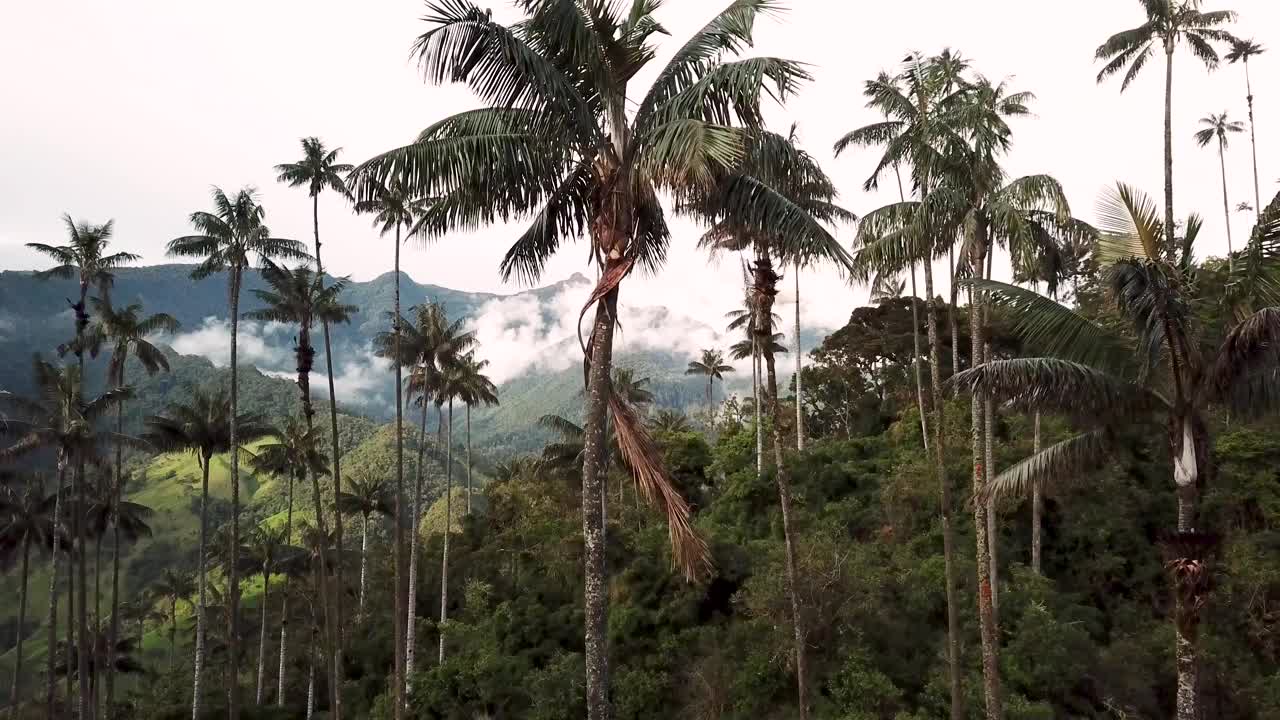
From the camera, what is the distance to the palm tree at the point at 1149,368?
8.72 m

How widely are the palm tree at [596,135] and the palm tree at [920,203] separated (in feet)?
23.8

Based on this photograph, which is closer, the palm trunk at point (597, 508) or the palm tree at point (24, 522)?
the palm trunk at point (597, 508)

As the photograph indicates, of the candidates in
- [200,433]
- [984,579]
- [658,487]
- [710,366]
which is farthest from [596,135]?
[710,366]

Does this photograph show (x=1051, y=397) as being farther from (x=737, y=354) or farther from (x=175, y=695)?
(x=175, y=695)

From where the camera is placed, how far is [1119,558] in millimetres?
22266

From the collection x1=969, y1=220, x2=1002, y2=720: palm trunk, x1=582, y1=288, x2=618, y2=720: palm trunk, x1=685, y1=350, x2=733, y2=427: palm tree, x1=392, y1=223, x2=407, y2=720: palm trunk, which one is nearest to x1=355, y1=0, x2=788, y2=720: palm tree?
x1=582, y1=288, x2=618, y2=720: palm trunk

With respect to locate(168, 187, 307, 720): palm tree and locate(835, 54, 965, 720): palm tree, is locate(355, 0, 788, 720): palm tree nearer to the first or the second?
locate(835, 54, 965, 720): palm tree

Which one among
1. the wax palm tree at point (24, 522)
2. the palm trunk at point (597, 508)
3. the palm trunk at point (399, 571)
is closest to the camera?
the palm trunk at point (597, 508)

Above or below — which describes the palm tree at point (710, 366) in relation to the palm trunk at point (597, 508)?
above

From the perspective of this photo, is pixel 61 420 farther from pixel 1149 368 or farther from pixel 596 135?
pixel 1149 368

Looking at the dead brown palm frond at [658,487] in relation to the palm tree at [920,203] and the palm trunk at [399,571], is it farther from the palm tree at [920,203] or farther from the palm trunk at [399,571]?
the palm trunk at [399,571]

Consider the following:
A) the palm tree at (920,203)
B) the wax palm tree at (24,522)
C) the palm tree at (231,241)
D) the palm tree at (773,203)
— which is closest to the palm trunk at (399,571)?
the palm tree at (231,241)

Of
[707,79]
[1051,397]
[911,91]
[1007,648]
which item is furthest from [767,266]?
[1007,648]

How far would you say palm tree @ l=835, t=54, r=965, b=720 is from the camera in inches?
545
